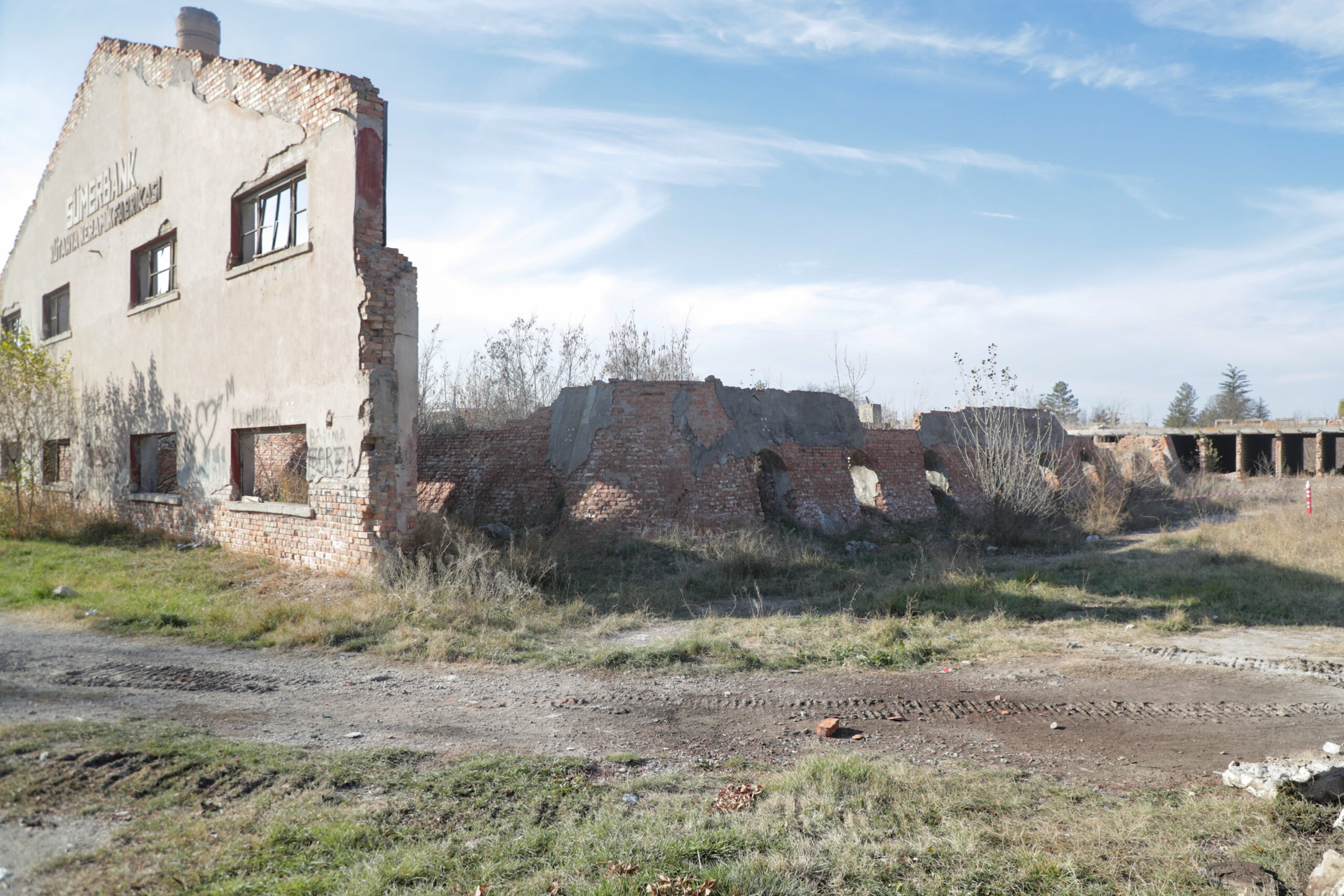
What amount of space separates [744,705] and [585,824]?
2295 mm

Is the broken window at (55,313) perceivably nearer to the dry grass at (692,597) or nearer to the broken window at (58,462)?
the broken window at (58,462)

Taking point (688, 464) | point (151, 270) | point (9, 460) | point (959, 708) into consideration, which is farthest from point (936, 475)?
point (9, 460)

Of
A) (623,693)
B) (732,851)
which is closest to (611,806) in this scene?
(732,851)

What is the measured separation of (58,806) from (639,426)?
9970 mm

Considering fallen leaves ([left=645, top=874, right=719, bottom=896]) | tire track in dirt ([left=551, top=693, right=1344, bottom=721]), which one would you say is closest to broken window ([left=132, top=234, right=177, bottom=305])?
tire track in dirt ([left=551, top=693, right=1344, bottom=721])

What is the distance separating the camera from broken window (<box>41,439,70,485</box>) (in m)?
16.6

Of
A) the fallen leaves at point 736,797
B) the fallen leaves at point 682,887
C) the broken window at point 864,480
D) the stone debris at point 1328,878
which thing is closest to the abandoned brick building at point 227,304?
the fallen leaves at point 736,797

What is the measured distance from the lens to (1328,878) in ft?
9.77

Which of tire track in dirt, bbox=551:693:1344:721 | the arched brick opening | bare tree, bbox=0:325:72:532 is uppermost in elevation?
bare tree, bbox=0:325:72:532

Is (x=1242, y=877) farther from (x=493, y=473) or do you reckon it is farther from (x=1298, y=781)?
(x=493, y=473)

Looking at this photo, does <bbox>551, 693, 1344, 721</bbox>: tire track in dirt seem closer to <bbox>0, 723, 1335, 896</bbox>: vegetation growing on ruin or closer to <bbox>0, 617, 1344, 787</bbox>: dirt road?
<bbox>0, 617, 1344, 787</bbox>: dirt road

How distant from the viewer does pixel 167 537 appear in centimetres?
1211

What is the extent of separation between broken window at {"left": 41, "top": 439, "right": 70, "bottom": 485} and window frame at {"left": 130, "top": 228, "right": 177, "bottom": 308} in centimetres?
490

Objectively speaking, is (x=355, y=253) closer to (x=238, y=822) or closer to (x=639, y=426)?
(x=639, y=426)
